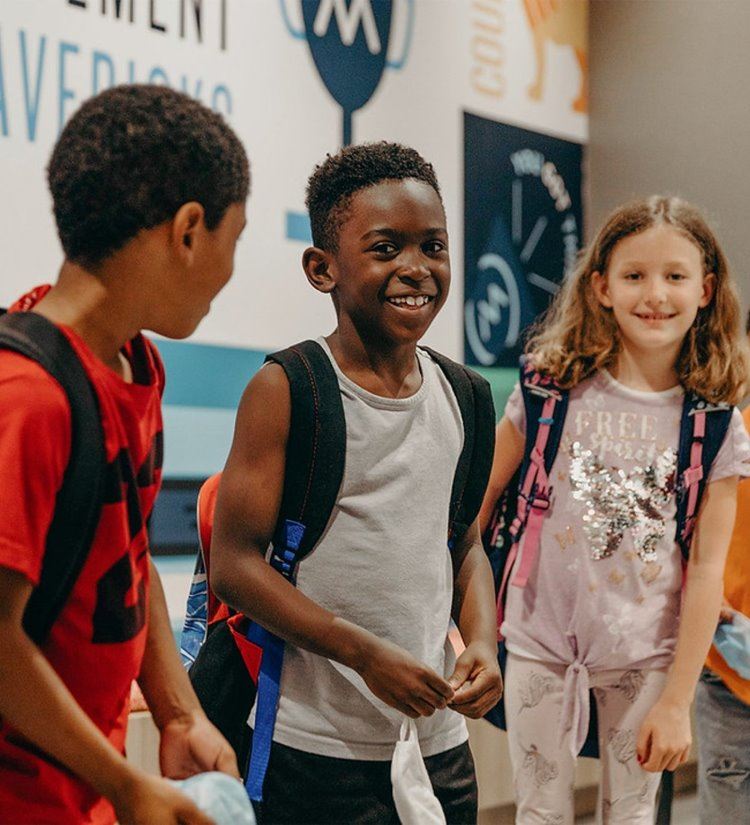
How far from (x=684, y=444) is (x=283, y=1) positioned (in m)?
2.10

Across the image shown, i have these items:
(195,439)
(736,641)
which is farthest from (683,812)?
(195,439)

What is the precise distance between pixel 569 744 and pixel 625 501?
43cm

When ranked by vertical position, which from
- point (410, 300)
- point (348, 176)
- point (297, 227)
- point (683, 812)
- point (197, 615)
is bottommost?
point (683, 812)

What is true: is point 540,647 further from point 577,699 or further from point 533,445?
point 533,445

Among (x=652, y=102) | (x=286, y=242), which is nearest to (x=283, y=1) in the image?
(x=286, y=242)

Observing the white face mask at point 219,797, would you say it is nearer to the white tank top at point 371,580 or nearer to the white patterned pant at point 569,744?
the white tank top at point 371,580

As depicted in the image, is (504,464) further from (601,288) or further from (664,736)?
(664,736)

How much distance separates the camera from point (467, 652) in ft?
4.93

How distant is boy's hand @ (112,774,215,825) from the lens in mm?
963

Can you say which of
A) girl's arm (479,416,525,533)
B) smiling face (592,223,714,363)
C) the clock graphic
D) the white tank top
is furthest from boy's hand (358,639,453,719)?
the clock graphic

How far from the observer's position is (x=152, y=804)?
964mm

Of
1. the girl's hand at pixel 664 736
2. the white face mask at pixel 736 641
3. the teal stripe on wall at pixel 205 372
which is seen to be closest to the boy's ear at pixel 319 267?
the girl's hand at pixel 664 736

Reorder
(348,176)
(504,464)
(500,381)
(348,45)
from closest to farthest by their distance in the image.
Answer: (348,176)
(504,464)
(348,45)
(500,381)

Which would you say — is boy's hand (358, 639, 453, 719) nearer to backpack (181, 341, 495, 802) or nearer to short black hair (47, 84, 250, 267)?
backpack (181, 341, 495, 802)
